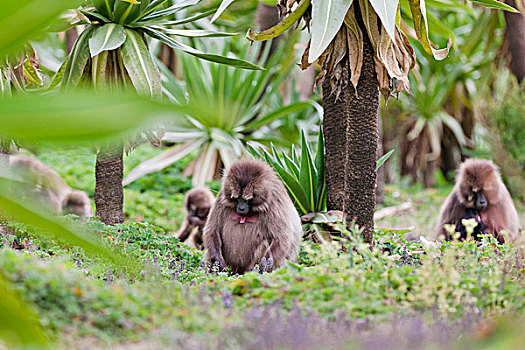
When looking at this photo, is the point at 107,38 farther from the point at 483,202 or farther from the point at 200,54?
the point at 483,202

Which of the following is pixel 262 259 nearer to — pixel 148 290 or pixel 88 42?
pixel 148 290

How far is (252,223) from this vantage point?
511 centimetres

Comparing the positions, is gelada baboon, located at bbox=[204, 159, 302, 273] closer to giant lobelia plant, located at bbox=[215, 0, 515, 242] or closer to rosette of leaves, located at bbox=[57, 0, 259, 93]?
giant lobelia plant, located at bbox=[215, 0, 515, 242]

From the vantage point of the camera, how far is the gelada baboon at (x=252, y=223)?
16.4 feet

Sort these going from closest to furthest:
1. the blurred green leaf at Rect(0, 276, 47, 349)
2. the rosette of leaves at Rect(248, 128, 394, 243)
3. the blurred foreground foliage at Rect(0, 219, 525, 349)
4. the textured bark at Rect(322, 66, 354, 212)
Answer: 1. the blurred green leaf at Rect(0, 276, 47, 349)
2. the blurred foreground foliage at Rect(0, 219, 525, 349)
3. the textured bark at Rect(322, 66, 354, 212)
4. the rosette of leaves at Rect(248, 128, 394, 243)

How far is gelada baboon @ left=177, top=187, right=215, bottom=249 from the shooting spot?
7.45 meters

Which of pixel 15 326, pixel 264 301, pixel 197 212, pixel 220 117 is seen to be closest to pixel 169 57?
pixel 220 117

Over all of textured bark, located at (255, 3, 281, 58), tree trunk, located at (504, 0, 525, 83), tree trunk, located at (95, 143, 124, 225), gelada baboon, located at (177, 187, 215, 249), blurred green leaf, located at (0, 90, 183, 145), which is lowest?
gelada baboon, located at (177, 187, 215, 249)

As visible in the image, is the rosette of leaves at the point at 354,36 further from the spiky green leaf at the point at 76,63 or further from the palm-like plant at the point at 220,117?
the palm-like plant at the point at 220,117

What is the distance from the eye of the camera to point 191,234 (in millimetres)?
7664

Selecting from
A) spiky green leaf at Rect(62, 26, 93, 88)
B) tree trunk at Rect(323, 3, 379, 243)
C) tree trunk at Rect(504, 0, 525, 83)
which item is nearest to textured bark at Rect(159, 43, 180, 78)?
tree trunk at Rect(504, 0, 525, 83)

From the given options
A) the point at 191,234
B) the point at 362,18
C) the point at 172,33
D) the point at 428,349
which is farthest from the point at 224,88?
the point at 428,349

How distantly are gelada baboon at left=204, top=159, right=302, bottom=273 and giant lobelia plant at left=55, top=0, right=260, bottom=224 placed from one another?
101 centimetres

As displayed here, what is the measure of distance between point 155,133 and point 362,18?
198cm
